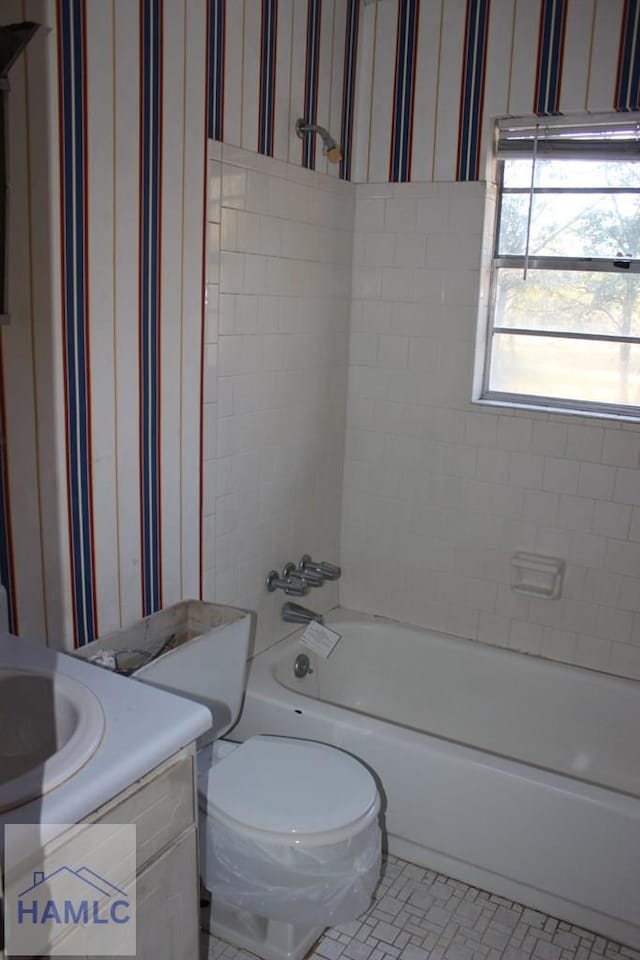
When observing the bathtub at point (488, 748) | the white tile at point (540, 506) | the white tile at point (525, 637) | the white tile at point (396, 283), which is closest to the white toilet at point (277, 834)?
the bathtub at point (488, 748)

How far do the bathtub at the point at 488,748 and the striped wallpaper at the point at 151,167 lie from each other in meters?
→ 0.63

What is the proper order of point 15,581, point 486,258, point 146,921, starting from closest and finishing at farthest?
point 146,921
point 15,581
point 486,258

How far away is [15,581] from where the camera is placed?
72.2 inches

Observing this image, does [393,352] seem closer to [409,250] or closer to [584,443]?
[409,250]

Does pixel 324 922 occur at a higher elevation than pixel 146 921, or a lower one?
lower

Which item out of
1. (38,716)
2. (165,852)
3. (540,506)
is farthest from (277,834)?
(540,506)

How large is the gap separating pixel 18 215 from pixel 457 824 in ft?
6.18

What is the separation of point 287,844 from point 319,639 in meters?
1.07

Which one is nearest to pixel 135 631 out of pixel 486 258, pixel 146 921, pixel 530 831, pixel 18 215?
pixel 146 921

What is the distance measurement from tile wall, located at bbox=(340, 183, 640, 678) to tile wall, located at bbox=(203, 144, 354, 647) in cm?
14

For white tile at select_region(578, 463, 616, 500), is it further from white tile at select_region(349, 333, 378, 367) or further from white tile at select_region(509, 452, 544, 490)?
white tile at select_region(349, 333, 378, 367)

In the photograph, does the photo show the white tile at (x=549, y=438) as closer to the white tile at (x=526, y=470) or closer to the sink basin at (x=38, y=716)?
the white tile at (x=526, y=470)

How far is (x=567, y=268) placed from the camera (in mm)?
2777

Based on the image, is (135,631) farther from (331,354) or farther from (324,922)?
(331,354)
